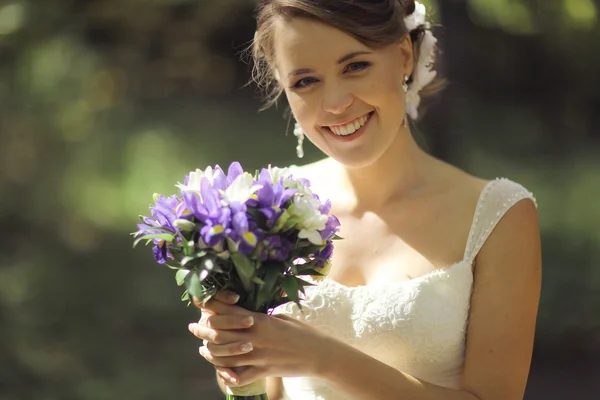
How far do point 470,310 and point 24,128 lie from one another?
4.31 metres

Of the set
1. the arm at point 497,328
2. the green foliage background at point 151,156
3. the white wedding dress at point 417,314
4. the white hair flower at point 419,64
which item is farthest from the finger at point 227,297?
the green foliage background at point 151,156

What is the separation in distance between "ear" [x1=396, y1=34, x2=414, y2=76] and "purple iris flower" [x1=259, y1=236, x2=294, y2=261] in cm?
86

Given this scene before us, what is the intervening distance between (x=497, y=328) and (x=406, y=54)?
2.85ft

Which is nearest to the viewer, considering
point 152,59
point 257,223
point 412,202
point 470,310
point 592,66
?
point 257,223

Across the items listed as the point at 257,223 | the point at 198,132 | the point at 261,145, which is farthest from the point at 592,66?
the point at 257,223

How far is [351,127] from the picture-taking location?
260 centimetres

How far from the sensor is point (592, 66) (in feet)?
19.4

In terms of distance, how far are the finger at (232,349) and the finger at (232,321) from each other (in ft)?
0.14

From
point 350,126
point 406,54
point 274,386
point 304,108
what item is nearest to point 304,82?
point 304,108

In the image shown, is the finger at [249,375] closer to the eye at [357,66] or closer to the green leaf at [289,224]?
the green leaf at [289,224]

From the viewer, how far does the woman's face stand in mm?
2537

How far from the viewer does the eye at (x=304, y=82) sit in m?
2.60

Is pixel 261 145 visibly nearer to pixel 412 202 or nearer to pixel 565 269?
pixel 565 269

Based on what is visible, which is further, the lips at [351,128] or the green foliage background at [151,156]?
the green foliage background at [151,156]
